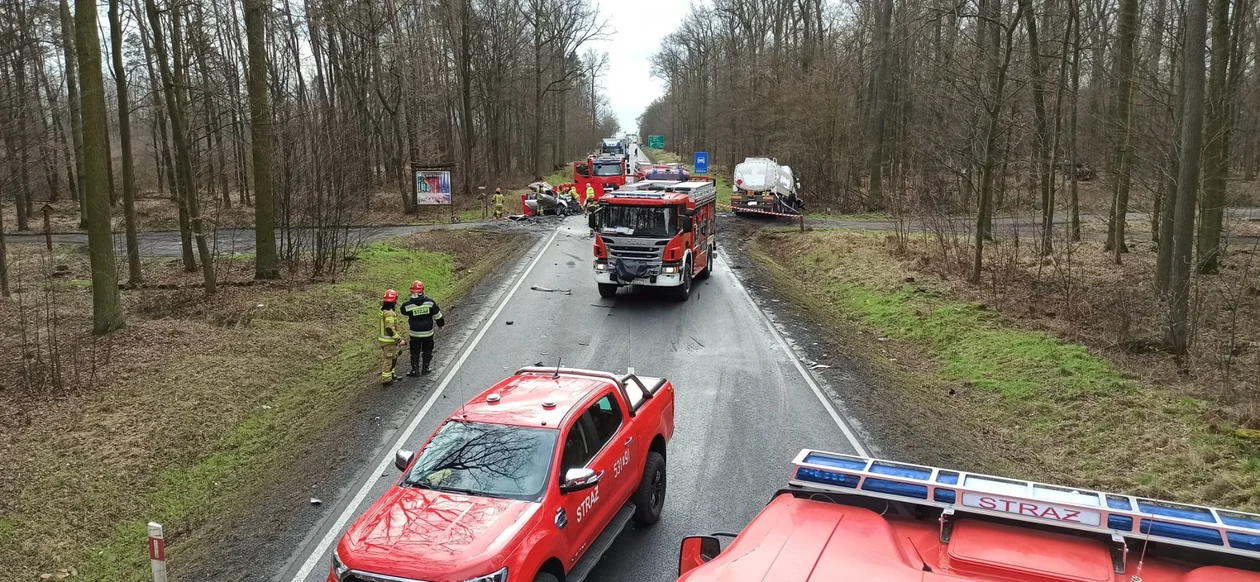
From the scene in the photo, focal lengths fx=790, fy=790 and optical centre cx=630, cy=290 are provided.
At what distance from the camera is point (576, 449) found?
20.9 ft

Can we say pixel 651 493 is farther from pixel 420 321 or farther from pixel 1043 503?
pixel 420 321

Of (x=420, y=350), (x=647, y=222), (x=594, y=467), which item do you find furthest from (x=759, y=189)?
(x=594, y=467)

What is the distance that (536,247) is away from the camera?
26.8 m

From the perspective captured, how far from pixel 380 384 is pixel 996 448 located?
879 cm

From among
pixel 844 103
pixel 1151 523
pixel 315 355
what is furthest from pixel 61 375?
pixel 844 103

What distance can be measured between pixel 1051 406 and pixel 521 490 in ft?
26.8

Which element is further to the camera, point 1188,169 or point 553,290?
point 553,290

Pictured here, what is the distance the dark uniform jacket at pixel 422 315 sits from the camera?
12.1 metres

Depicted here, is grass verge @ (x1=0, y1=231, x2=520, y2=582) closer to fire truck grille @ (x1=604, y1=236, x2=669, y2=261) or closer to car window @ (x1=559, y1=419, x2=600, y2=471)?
car window @ (x1=559, y1=419, x2=600, y2=471)

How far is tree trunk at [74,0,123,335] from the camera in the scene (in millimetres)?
13039

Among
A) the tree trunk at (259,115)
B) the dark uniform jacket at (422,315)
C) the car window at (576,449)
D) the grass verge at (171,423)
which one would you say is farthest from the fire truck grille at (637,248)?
the car window at (576,449)

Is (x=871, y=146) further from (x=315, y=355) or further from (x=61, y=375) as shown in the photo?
(x=61, y=375)

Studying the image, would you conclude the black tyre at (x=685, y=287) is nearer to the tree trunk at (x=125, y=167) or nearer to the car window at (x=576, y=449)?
the car window at (x=576, y=449)

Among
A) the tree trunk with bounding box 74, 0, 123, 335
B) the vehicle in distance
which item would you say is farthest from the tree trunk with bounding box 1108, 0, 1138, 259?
the tree trunk with bounding box 74, 0, 123, 335
